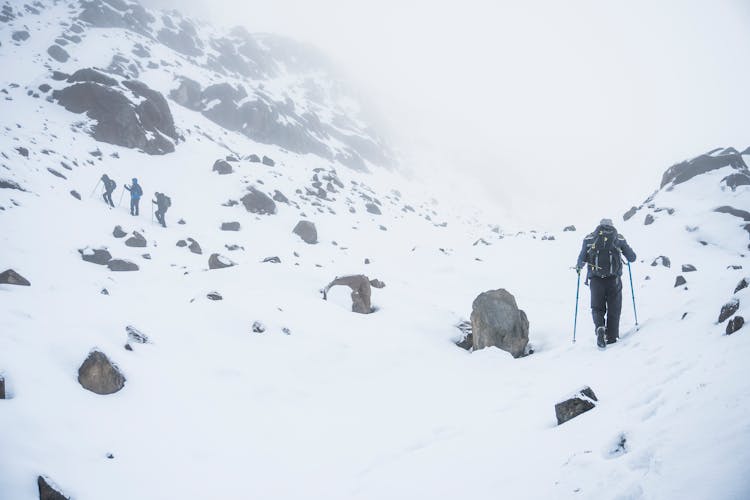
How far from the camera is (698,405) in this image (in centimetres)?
299

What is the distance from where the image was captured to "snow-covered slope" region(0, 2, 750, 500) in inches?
126

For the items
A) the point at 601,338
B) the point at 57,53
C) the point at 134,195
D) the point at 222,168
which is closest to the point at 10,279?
the point at 601,338

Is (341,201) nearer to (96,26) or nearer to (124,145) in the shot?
(124,145)

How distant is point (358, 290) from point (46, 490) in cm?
790

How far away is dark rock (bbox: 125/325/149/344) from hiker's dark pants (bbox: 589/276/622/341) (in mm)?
8214

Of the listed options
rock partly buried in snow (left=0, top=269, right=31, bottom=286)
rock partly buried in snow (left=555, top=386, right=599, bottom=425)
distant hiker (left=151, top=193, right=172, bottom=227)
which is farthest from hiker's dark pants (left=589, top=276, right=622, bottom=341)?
distant hiker (left=151, top=193, right=172, bottom=227)

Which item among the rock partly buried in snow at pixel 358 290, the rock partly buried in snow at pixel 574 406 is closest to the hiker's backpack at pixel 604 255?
the rock partly buried in snow at pixel 574 406

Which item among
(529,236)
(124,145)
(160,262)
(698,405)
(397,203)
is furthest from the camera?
(397,203)

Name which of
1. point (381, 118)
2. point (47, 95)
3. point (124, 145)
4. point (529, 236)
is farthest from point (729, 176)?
point (381, 118)

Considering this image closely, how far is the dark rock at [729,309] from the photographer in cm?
530

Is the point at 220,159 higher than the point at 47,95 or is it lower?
lower

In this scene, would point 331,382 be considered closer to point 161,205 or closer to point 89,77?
point 161,205

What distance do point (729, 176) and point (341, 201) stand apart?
2801 centimetres

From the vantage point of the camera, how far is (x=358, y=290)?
1076cm
